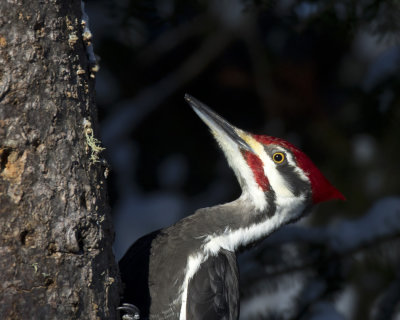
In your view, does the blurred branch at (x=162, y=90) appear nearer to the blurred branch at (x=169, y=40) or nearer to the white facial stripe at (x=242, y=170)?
the blurred branch at (x=169, y=40)

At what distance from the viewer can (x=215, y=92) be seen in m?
4.97

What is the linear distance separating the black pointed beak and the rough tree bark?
41.6 inches

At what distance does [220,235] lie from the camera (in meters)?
2.94

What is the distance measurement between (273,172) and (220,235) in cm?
46

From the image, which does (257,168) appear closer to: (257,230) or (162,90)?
(257,230)

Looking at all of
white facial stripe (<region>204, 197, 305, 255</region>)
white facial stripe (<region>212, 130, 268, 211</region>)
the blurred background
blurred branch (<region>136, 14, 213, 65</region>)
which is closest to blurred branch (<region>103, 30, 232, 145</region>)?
the blurred background

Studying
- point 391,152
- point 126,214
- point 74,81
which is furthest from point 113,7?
point 391,152

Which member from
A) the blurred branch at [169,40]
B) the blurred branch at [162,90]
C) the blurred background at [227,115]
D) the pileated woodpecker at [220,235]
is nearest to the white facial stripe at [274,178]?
the pileated woodpecker at [220,235]

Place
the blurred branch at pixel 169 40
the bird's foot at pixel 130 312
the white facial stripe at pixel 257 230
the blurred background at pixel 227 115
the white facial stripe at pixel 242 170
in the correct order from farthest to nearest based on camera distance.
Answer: the blurred branch at pixel 169 40, the blurred background at pixel 227 115, the white facial stripe at pixel 242 170, the white facial stripe at pixel 257 230, the bird's foot at pixel 130 312

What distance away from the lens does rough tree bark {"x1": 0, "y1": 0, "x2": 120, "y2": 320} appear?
1.83 m

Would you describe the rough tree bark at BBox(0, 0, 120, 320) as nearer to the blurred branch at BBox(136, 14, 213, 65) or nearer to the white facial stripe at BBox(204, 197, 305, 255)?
the white facial stripe at BBox(204, 197, 305, 255)

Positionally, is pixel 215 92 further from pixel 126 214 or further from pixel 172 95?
pixel 126 214

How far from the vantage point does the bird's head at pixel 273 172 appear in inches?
122

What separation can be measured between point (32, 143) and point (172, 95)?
3004 mm
